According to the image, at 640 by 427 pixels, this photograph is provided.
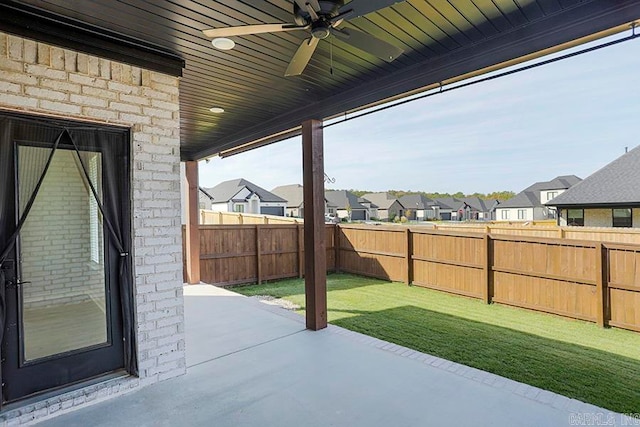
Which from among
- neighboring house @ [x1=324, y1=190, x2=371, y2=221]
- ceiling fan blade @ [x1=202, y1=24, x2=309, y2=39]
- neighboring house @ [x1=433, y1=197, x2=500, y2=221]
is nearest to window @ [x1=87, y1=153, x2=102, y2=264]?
ceiling fan blade @ [x1=202, y1=24, x2=309, y2=39]

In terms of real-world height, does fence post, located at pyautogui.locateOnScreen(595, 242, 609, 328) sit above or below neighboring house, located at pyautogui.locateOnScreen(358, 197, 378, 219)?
below

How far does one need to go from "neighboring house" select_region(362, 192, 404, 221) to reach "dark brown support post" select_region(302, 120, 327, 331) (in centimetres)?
3938

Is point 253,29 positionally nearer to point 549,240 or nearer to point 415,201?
point 549,240

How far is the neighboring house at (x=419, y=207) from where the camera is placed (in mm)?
46500

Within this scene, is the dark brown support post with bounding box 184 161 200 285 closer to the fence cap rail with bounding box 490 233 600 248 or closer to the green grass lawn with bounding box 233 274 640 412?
the green grass lawn with bounding box 233 274 640 412

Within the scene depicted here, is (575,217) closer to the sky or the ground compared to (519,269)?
closer to the sky

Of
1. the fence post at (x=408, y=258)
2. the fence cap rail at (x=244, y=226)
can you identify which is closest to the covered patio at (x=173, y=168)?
the fence post at (x=408, y=258)

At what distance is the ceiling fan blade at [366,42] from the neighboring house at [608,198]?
14.9m

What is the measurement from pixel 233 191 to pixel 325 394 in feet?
80.0

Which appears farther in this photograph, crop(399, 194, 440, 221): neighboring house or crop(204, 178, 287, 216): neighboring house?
crop(399, 194, 440, 221): neighboring house

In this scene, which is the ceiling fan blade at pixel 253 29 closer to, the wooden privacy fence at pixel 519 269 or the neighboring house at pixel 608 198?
the wooden privacy fence at pixel 519 269

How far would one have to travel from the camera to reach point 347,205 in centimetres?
3769

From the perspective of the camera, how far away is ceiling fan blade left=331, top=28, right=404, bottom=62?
216cm

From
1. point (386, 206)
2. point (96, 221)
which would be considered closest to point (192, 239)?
point (96, 221)
